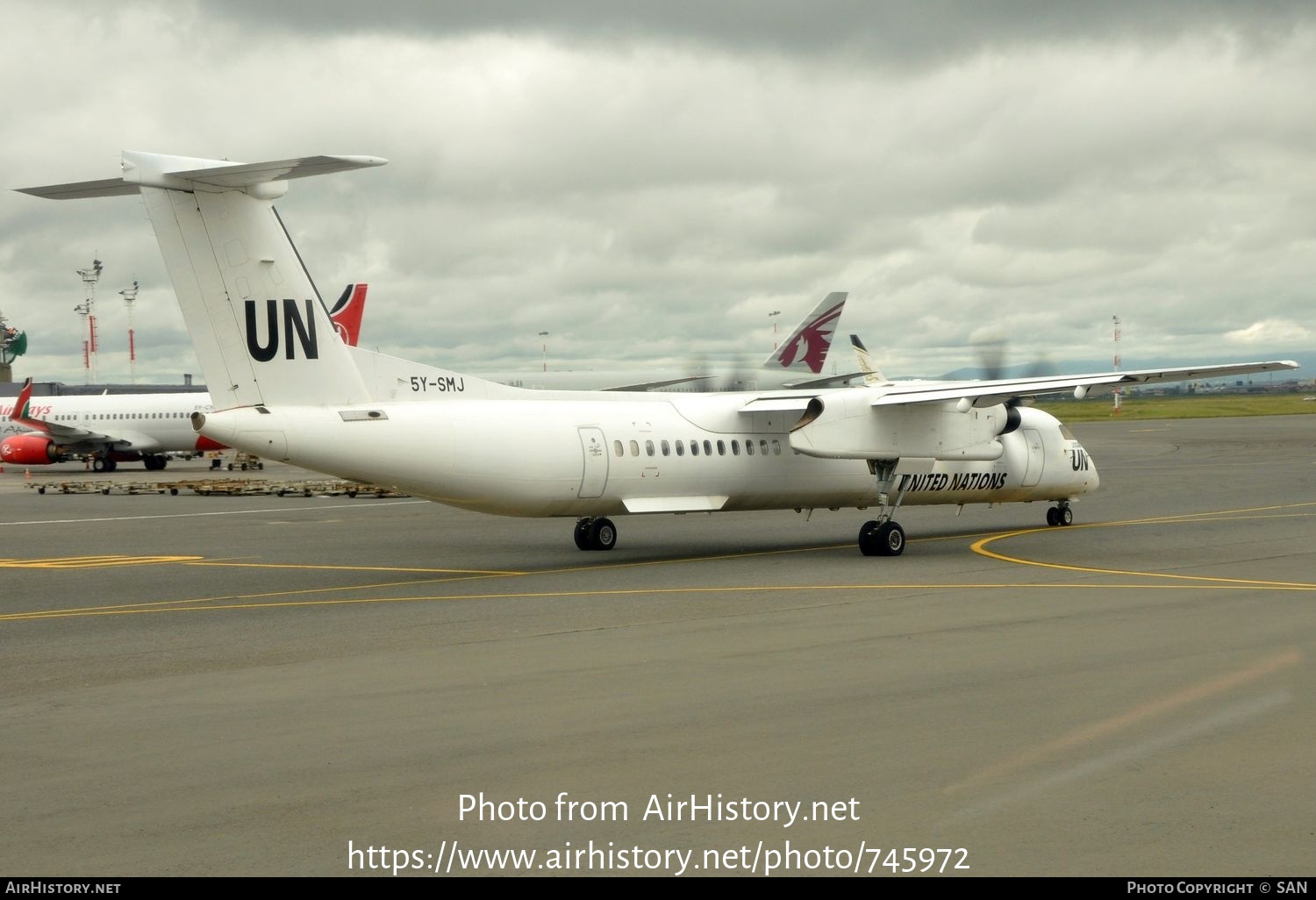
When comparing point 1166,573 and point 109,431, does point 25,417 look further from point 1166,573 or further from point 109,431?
point 1166,573

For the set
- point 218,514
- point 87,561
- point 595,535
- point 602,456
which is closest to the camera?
point 602,456

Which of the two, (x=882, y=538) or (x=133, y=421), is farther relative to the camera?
(x=133, y=421)

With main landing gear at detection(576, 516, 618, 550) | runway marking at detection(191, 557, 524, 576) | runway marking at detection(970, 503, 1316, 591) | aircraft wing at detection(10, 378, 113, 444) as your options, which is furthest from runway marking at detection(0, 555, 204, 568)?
aircraft wing at detection(10, 378, 113, 444)

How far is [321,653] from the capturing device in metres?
12.8

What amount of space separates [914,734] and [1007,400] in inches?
654

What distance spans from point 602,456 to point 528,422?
152 cm

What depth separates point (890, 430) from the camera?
Result: 2312cm

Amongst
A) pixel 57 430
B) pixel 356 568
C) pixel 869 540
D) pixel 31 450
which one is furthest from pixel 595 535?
pixel 31 450

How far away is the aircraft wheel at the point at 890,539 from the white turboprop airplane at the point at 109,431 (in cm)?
4073

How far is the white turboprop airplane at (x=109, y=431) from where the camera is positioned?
184ft

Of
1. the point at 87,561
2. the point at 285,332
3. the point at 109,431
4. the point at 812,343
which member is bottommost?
the point at 87,561

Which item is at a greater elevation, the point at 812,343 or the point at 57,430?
the point at 812,343

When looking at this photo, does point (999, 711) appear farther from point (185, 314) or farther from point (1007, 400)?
point (1007, 400)

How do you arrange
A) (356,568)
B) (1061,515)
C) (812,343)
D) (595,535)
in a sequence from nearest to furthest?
1. (356,568)
2. (595,535)
3. (1061,515)
4. (812,343)
